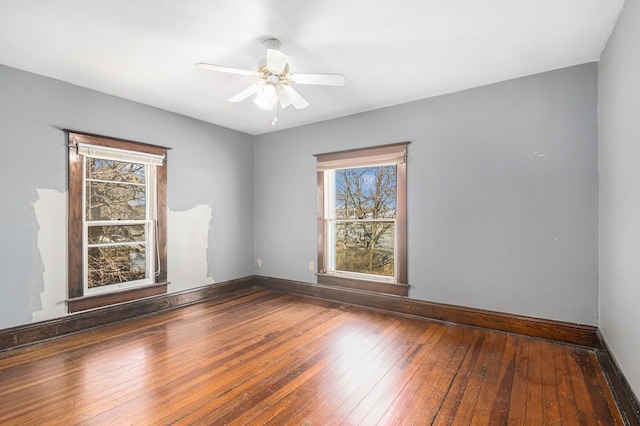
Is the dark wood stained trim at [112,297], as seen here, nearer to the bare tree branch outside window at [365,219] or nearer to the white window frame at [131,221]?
the white window frame at [131,221]

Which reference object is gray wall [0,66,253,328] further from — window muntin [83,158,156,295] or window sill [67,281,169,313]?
window muntin [83,158,156,295]

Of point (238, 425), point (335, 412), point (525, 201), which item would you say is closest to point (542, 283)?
point (525, 201)

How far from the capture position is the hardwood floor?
1898 millimetres

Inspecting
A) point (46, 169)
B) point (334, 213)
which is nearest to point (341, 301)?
point (334, 213)

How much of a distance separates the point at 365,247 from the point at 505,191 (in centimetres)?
184

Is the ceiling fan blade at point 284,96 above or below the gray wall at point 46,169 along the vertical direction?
above

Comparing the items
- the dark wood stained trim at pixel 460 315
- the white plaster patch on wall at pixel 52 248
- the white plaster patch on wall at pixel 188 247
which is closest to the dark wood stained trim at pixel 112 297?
the white plaster patch on wall at pixel 52 248

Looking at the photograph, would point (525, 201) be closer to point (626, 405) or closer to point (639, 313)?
point (639, 313)

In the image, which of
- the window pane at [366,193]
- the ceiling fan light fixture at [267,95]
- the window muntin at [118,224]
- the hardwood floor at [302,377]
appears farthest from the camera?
the window pane at [366,193]

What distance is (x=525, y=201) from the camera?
121 inches

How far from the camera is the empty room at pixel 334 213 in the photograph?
6.73ft

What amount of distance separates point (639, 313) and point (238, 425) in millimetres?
2369

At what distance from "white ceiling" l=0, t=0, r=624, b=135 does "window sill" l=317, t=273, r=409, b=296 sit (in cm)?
232

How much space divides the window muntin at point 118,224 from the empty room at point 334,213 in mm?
24
